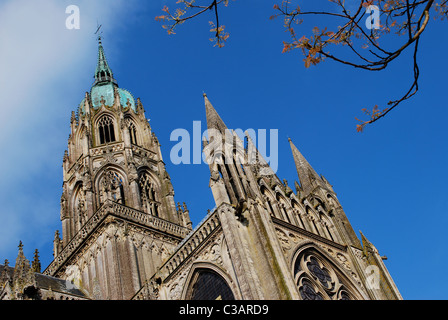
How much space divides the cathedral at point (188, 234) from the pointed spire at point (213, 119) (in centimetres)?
7

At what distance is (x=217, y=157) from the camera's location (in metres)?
22.3

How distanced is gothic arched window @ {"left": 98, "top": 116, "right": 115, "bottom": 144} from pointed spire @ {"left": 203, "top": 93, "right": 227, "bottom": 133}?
49.2 feet

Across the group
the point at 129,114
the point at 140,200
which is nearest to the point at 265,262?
the point at 140,200

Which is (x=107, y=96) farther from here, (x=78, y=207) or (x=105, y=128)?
(x=78, y=207)

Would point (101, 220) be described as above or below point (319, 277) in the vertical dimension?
above

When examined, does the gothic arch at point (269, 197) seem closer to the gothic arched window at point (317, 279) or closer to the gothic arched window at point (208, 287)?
the gothic arched window at point (317, 279)

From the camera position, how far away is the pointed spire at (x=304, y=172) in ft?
92.9

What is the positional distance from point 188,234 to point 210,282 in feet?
22.6

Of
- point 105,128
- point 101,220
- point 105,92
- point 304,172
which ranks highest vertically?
point 105,92

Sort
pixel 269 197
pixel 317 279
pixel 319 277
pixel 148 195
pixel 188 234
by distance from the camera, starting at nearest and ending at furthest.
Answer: pixel 317 279, pixel 319 277, pixel 269 197, pixel 188 234, pixel 148 195

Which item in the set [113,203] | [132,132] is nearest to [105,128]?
[132,132]

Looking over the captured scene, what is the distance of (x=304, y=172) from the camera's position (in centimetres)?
2930

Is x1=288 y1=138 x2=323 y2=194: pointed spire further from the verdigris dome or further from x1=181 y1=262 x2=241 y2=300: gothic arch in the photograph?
→ the verdigris dome
